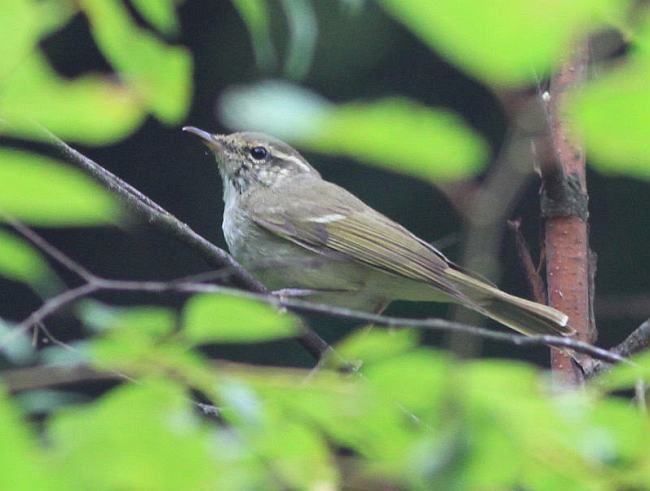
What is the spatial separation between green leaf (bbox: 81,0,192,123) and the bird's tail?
1824mm

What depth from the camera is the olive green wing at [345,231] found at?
11.1 feet

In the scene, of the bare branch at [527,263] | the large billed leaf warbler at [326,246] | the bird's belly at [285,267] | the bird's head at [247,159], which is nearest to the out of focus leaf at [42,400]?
the bare branch at [527,263]

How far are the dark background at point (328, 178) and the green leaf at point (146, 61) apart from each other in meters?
4.77

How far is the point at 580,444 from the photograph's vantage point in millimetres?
963

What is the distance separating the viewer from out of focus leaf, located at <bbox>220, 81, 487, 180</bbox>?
0.79 meters

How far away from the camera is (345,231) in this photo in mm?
3586

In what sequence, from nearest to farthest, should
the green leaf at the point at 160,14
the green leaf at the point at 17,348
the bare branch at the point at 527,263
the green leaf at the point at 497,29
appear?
1. the green leaf at the point at 497,29
2. the green leaf at the point at 160,14
3. the green leaf at the point at 17,348
4. the bare branch at the point at 527,263

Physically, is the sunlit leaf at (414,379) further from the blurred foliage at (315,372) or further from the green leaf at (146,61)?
the green leaf at (146,61)

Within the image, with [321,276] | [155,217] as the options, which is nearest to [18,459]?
[155,217]

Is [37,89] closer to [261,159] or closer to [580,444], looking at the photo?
[580,444]

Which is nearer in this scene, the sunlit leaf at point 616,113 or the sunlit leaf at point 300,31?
the sunlit leaf at point 616,113

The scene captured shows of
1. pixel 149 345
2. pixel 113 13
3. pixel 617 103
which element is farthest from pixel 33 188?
pixel 617 103

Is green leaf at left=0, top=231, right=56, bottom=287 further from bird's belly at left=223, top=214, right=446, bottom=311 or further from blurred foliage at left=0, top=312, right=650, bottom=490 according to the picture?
bird's belly at left=223, top=214, right=446, bottom=311

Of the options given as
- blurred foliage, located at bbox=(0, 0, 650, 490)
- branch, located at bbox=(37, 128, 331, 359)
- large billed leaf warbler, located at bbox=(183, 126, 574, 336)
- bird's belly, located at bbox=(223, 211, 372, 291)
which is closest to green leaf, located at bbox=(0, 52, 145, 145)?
blurred foliage, located at bbox=(0, 0, 650, 490)
